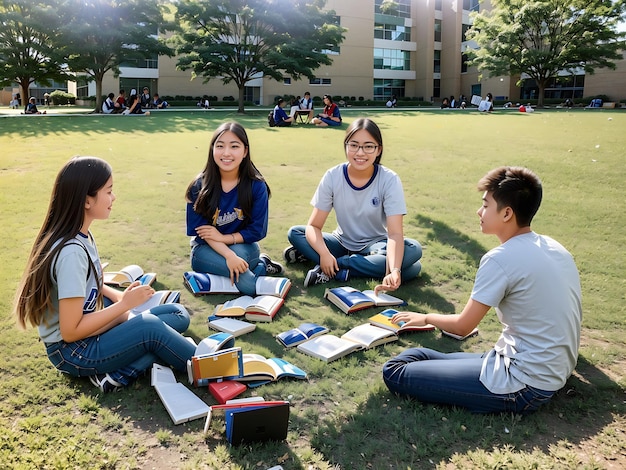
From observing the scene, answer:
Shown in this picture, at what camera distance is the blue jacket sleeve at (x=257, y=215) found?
4.69 metres

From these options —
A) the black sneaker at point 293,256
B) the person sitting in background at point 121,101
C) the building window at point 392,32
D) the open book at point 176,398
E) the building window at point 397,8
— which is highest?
the building window at point 397,8

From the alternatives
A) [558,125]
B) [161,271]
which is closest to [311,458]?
[161,271]

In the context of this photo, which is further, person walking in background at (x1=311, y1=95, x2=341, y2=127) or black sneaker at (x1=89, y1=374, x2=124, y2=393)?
person walking in background at (x1=311, y1=95, x2=341, y2=127)

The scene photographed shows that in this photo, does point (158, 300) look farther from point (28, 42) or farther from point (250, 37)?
point (28, 42)

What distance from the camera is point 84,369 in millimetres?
2930

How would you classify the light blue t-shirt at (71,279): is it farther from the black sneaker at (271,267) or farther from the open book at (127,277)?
the black sneaker at (271,267)

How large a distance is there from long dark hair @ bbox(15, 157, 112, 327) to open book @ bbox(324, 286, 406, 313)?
213 centimetres

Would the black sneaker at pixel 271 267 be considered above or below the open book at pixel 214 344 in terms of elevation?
above

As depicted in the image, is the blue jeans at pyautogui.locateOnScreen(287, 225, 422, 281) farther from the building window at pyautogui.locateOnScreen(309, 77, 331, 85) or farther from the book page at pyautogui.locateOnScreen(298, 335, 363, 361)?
the building window at pyautogui.locateOnScreen(309, 77, 331, 85)

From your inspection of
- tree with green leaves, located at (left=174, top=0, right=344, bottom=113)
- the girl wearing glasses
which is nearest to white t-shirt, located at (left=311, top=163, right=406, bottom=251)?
the girl wearing glasses

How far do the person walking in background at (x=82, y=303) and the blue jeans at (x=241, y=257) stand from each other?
1.41 m

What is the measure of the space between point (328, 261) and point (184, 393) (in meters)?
1.99

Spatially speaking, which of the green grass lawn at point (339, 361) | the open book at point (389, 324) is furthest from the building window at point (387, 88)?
the open book at point (389, 324)

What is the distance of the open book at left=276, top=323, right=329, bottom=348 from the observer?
11.6ft
